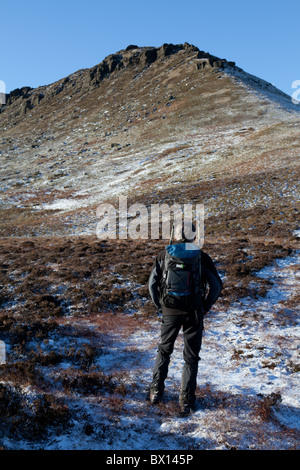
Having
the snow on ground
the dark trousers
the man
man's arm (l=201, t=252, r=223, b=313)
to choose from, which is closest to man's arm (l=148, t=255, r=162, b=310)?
the man

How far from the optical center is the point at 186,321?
5.08 meters

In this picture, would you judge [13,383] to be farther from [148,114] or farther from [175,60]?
[175,60]

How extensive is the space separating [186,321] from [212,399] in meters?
1.79

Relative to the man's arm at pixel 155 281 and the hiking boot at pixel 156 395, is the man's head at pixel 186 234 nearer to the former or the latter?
the man's arm at pixel 155 281

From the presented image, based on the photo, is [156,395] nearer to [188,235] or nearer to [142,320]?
[188,235]

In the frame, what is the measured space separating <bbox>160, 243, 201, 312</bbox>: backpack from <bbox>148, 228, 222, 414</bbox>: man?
0.7 inches

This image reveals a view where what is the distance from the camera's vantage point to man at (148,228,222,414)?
5023 mm

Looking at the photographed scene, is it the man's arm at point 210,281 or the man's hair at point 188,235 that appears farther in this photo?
the man's arm at point 210,281

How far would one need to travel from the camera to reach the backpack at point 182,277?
16.1 ft

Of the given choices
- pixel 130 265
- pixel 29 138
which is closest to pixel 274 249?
pixel 130 265

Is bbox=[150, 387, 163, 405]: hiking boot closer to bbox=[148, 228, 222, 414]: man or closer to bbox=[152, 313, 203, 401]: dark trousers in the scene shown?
bbox=[148, 228, 222, 414]: man

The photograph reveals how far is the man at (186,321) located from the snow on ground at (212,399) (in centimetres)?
40

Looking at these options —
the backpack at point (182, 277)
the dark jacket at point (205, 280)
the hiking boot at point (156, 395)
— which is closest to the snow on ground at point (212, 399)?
the hiking boot at point (156, 395)

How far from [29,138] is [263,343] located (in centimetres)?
10601
